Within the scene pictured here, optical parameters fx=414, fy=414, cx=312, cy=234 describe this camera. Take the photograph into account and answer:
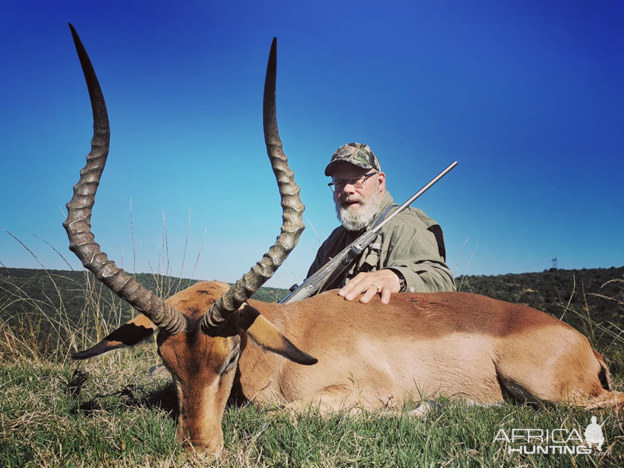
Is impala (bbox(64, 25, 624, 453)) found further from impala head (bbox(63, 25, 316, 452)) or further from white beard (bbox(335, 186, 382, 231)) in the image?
white beard (bbox(335, 186, 382, 231))

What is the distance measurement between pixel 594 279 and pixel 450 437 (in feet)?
60.3

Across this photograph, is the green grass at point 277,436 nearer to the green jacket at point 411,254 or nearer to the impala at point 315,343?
the impala at point 315,343

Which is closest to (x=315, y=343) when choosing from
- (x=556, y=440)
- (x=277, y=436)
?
(x=277, y=436)

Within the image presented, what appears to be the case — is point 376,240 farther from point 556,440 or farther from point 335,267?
point 556,440

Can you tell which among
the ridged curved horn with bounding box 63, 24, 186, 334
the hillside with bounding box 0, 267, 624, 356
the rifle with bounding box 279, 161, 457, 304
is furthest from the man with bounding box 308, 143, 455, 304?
the ridged curved horn with bounding box 63, 24, 186, 334

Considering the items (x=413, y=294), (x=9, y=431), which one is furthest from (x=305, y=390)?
(x=9, y=431)

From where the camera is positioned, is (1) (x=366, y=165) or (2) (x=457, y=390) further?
(1) (x=366, y=165)

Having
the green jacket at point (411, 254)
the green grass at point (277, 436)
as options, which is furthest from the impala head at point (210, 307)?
the green jacket at point (411, 254)

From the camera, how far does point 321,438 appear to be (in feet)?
9.25

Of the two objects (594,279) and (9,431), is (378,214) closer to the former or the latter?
(9,431)

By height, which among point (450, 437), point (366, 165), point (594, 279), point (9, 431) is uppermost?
point (594, 279)

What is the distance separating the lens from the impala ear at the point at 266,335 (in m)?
3.25

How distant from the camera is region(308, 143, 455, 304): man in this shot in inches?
196

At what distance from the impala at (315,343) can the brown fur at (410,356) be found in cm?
1
